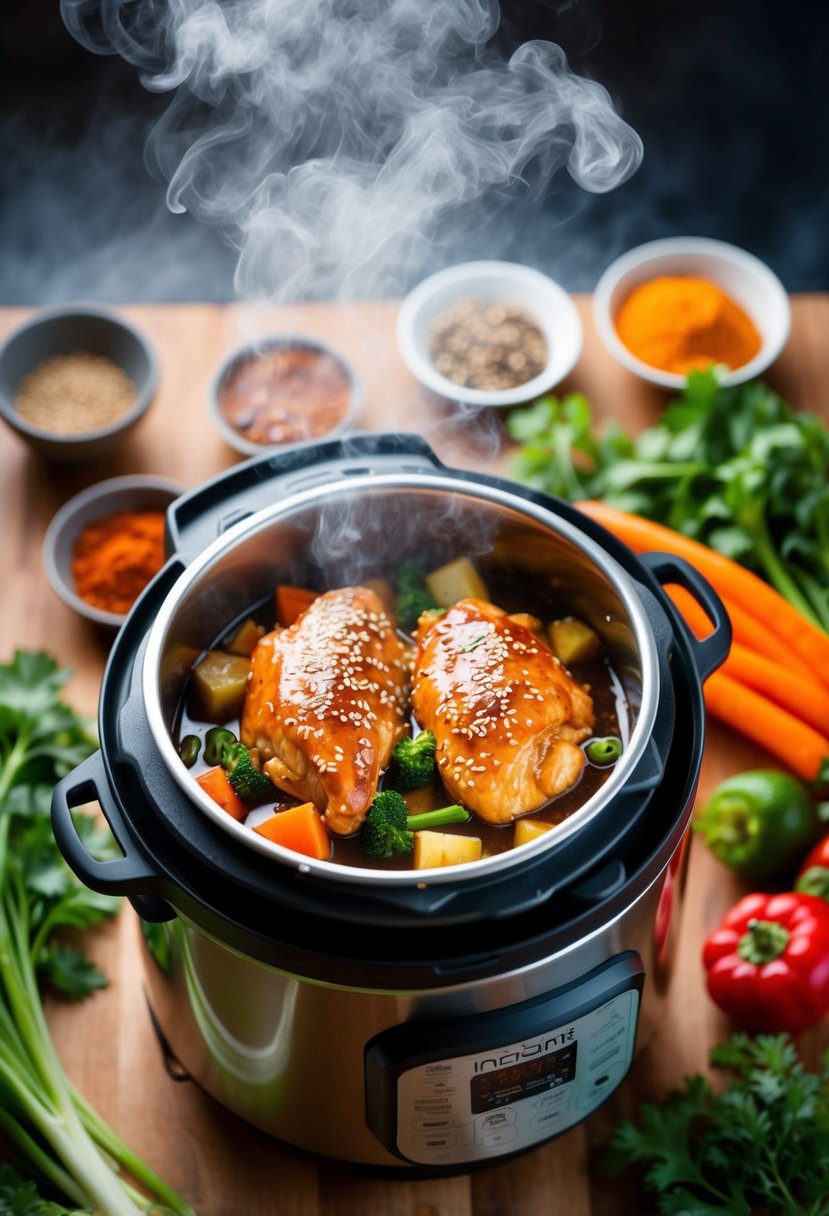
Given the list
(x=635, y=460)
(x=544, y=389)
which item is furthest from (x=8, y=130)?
(x=635, y=460)

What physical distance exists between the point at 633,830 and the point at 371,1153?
0.78 metres

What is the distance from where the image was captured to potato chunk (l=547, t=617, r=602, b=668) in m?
A: 2.36

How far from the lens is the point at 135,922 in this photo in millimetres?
2705

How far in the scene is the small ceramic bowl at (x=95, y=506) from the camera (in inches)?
123

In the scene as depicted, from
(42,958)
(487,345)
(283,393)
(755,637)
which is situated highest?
(487,345)

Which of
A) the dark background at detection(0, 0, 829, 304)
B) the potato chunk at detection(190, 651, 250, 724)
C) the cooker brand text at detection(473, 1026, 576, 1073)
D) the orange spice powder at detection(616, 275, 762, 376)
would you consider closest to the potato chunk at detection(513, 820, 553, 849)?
the cooker brand text at detection(473, 1026, 576, 1073)

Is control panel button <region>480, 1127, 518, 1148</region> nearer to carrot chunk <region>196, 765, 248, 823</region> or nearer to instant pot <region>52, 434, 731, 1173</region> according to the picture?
instant pot <region>52, 434, 731, 1173</region>

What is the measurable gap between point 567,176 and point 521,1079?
4.13 meters

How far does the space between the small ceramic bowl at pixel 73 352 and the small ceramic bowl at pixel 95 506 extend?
139 mm

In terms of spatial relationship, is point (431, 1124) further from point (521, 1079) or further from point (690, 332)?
point (690, 332)

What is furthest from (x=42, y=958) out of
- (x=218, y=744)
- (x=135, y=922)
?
(x=218, y=744)

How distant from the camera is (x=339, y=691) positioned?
213cm

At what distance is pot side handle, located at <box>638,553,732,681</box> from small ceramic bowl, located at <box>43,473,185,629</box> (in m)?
1.37

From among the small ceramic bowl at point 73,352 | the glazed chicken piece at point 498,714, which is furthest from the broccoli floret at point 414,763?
the small ceramic bowl at point 73,352
